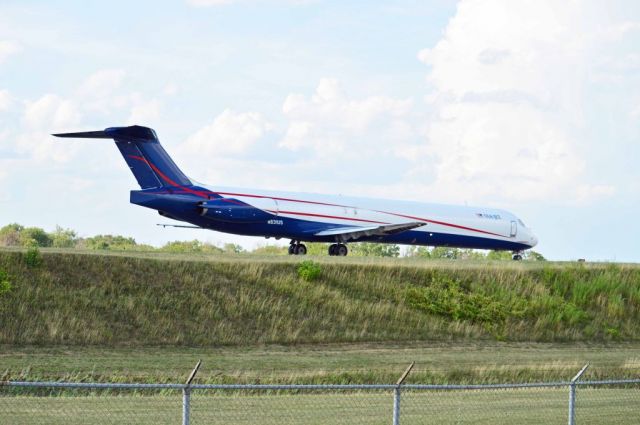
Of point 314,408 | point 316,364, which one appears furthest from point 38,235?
point 314,408

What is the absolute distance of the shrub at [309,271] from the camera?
40.0 m

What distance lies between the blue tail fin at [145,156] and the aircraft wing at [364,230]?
24.8 feet

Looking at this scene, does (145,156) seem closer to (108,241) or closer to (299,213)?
(299,213)

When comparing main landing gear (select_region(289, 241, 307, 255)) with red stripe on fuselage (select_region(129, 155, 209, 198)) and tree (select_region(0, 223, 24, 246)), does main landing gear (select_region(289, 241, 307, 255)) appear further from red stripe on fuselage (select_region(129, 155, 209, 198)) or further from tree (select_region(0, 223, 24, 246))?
tree (select_region(0, 223, 24, 246))

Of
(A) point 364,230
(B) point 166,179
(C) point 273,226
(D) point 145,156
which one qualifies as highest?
(D) point 145,156

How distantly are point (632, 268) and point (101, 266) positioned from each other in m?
25.4

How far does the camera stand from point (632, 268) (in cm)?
4984

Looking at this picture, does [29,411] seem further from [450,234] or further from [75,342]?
[450,234]

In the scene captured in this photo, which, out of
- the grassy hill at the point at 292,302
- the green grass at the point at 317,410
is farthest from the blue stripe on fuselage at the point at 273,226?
the green grass at the point at 317,410

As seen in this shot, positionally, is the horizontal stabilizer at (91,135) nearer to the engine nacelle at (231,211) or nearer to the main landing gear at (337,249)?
the engine nacelle at (231,211)

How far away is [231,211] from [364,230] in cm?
688

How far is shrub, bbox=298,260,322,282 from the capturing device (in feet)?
131

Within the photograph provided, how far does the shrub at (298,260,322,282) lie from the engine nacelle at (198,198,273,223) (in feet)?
24.4

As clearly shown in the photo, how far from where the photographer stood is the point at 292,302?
3809 centimetres
